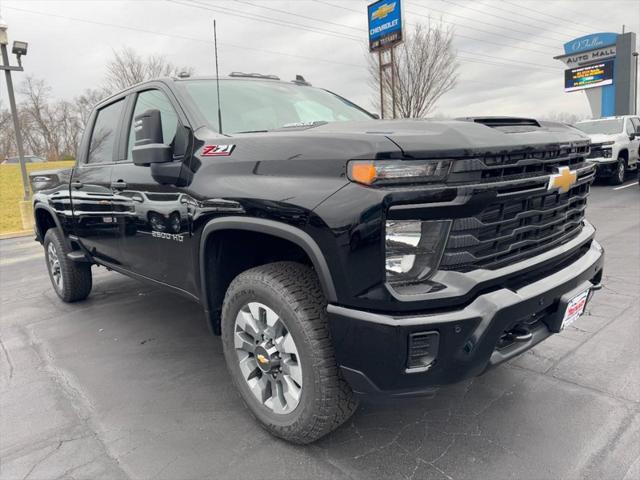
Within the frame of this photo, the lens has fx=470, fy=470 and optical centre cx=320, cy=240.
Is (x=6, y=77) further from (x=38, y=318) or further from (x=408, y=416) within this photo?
(x=408, y=416)

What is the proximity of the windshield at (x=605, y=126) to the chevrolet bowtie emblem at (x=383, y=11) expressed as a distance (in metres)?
8.98

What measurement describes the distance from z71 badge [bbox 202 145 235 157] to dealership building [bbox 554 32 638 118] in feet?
106

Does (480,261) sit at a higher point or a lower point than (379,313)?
higher

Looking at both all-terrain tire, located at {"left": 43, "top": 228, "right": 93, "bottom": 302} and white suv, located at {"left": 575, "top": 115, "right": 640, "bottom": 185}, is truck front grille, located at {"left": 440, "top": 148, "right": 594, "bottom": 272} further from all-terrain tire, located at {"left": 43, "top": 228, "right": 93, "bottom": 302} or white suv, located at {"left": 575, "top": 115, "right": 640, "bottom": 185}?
white suv, located at {"left": 575, "top": 115, "right": 640, "bottom": 185}

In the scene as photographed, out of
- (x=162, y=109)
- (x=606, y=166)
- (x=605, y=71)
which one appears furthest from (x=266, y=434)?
(x=605, y=71)

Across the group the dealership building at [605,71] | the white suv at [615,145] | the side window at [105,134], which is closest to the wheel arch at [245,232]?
the side window at [105,134]

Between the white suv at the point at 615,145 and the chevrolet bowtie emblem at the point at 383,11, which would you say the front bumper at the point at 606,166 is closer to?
the white suv at the point at 615,145

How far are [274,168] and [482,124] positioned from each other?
938mm

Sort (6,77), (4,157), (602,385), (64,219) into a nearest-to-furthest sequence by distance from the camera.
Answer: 1. (602,385)
2. (64,219)
3. (6,77)
4. (4,157)

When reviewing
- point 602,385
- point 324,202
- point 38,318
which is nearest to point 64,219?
point 38,318

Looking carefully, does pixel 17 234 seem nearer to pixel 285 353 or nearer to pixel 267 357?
pixel 267 357

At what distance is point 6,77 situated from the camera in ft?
34.4

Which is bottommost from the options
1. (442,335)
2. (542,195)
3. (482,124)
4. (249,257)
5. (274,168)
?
(442,335)

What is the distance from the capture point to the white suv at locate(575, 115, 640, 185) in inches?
477
